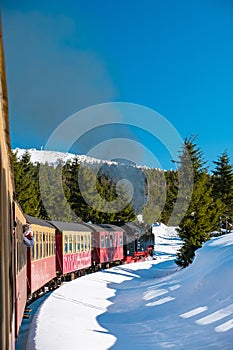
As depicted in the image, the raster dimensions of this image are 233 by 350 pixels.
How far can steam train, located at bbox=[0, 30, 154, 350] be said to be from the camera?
3.32 m

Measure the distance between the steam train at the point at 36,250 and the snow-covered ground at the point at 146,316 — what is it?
879mm

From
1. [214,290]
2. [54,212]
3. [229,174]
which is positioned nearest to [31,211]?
[54,212]

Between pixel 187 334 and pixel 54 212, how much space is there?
41.4 meters

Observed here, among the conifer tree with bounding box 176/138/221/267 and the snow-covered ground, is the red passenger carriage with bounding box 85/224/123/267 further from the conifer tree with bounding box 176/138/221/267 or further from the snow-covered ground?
the snow-covered ground

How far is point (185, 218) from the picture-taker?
2802cm

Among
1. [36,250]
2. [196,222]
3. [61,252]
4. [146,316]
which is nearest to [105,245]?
[196,222]

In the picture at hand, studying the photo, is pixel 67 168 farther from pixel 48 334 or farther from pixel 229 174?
pixel 48 334

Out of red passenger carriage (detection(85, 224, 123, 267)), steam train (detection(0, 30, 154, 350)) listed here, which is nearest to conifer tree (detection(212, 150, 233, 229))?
steam train (detection(0, 30, 154, 350))

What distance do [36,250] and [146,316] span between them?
3.85 m

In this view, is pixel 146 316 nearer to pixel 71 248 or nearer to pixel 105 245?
pixel 71 248

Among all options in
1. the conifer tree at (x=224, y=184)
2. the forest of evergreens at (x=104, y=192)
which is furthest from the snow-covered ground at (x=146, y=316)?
the conifer tree at (x=224, y=184)

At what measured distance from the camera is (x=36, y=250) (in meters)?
13.3

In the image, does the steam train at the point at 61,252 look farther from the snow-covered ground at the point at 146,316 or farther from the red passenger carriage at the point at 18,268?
the snow-covered ground at the point at 146,316

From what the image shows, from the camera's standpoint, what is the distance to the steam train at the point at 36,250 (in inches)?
131
